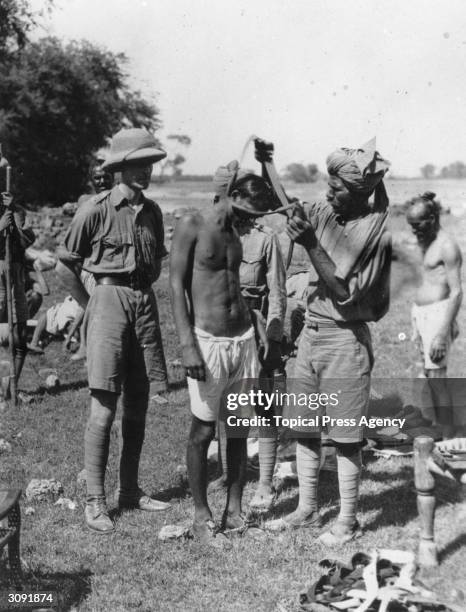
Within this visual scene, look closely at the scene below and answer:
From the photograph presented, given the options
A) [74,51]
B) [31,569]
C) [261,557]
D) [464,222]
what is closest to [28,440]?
[31,569]

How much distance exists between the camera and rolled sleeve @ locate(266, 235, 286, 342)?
17.9 ft

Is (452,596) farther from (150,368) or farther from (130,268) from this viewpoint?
(130,268)

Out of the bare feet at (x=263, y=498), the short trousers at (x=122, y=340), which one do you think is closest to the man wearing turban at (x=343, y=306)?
the bare feet at (x=263, y=498)

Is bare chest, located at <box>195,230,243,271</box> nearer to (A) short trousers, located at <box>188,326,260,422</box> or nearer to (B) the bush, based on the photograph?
(A) short trousers, located at <box>188,326,260,422</box>

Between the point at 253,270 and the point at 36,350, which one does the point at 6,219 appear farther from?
the point at 253,270

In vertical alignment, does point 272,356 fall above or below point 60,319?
above

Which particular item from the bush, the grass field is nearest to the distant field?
the bush

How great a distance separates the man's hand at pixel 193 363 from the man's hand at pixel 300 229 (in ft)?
2.99

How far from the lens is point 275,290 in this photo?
552 centimetres

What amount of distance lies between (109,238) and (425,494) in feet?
8.45

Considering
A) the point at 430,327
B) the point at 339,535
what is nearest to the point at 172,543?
the point at 339,535

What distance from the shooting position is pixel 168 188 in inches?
1052

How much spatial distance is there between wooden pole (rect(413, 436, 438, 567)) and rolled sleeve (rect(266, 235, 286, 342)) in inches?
58.3

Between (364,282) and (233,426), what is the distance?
1.28 m
